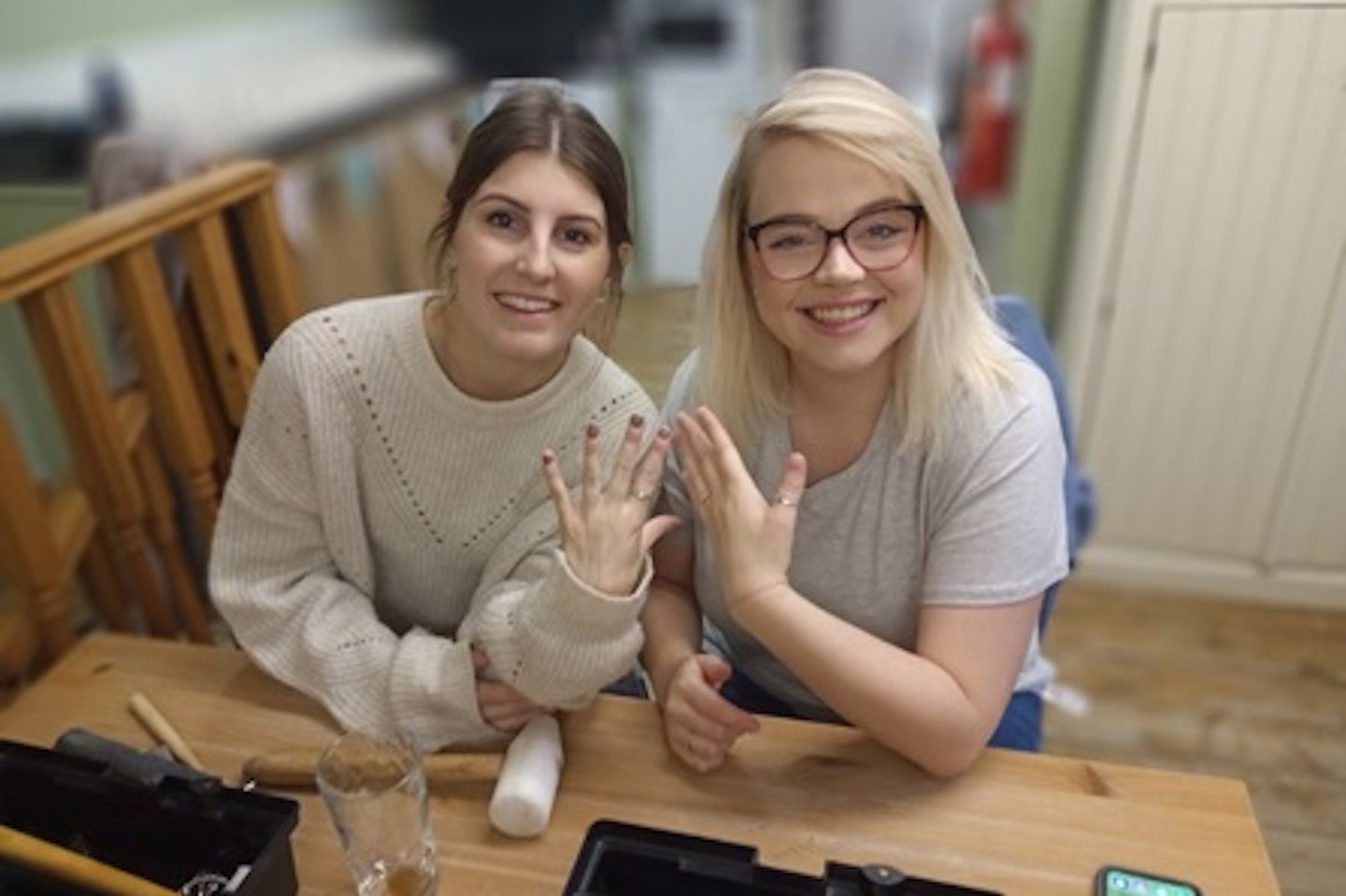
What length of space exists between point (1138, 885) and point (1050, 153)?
5.15 feet

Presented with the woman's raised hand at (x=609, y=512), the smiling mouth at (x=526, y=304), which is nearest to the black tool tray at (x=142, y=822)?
the woman's raised hand at (x=609, y=512)

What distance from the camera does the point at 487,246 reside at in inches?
32.5

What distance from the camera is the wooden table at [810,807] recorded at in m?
0.77

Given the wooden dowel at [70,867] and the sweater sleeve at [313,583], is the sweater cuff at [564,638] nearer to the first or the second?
the sweater sleeve at [313,583]

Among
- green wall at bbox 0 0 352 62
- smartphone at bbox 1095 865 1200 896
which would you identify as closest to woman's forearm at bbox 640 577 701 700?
smartphone at bbox 1095 865 1200 896

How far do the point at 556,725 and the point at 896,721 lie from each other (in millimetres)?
283

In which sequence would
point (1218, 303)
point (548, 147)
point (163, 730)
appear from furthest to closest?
1. point (1218, 303)
2. point (163, 730)
3. point (548, 147)

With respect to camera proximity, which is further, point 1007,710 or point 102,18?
point 102,18

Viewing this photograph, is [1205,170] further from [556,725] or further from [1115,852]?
[556,725]

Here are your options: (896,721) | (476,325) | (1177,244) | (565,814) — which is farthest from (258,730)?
(1177,244)

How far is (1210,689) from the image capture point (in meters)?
1.53

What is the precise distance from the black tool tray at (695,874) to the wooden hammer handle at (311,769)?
150 mm

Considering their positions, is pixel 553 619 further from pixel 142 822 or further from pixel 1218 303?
pixel 1218 303

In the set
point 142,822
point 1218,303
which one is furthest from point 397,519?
point 1218,303
